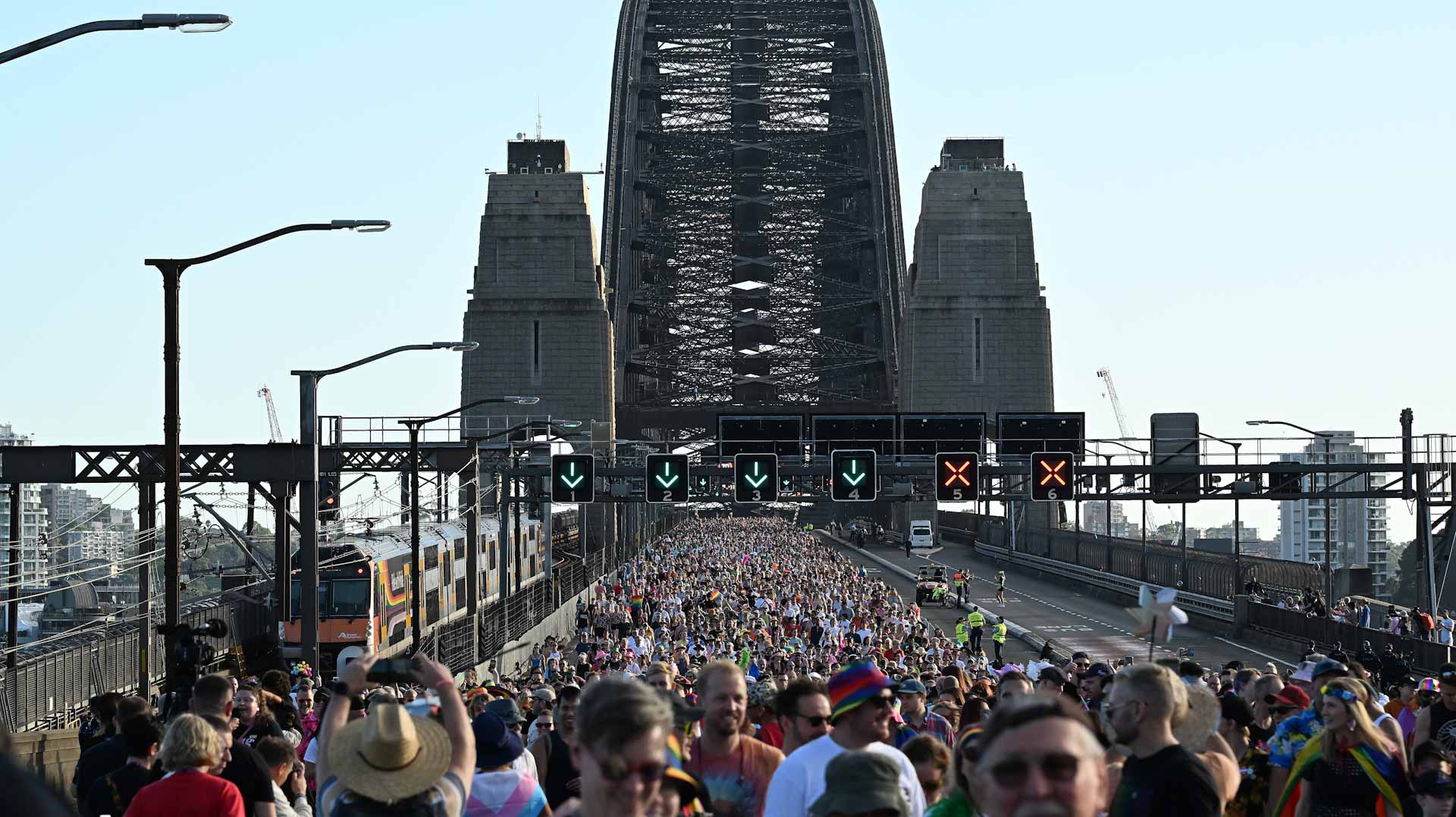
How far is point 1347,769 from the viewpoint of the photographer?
928cm

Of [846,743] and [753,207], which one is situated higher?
[753,207]

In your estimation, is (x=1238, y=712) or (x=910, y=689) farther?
(x=910, y=689)

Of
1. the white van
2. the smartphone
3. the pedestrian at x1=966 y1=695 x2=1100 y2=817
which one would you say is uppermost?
the pedestrian at x1=966 y1=695 x2=1100 y2=817

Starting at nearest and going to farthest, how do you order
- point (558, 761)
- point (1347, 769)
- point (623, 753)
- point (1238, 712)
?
point (623, 753), point (1347, 769), point (558, 761), point (1238, 712)

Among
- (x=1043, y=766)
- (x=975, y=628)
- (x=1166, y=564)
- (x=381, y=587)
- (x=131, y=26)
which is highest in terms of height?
(x=131, y=26)

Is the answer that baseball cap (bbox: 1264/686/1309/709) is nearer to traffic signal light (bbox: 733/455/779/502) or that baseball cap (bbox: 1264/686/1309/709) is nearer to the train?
the train

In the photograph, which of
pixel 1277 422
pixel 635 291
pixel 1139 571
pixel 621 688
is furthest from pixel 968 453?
pixel 635 291

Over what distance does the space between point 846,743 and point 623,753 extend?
3.05 meters

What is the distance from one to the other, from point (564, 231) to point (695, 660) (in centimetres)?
7353

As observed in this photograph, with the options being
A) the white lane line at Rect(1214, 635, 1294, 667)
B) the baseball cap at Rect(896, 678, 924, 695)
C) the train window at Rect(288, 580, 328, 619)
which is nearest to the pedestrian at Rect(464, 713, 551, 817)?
the baseball cap at Rect(896, 678, 924, 695)

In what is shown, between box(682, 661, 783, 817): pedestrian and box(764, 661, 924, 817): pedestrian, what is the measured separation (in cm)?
38

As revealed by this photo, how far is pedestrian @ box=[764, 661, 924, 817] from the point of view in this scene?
7.45 metres

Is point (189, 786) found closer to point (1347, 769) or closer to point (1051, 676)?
point (1347, 769)

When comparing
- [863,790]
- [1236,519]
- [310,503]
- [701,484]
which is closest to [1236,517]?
[1236,519]
